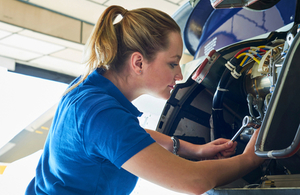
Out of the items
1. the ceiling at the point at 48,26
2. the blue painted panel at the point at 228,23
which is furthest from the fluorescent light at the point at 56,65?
the blue painted panel at the point at 228,23

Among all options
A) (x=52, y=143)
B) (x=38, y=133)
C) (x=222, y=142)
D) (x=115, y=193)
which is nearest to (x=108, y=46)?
(x=52, y=143)

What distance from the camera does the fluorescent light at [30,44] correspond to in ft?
15.9

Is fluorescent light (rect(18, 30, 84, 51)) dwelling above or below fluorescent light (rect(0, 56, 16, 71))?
above

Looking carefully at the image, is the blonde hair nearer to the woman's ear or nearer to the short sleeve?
the woman's ear

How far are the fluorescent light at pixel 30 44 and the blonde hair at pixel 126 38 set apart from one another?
14.7ft

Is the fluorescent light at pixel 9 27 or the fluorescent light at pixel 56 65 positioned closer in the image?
the fluorescent light at pixel 9 27

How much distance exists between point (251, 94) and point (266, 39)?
213 mm

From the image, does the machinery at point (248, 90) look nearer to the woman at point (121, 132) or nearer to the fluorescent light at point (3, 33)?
the woman at point (121, 132)

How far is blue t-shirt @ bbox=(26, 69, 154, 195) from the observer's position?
63cm

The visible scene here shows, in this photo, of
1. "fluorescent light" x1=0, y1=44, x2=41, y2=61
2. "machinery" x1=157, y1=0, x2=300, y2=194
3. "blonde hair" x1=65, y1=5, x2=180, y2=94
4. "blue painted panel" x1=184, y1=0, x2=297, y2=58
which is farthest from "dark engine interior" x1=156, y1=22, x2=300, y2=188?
"fluorescent light" x1=0, y1=44, x2=41, y2=61

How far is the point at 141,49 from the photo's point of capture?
851 millimetres

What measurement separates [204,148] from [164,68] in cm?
37

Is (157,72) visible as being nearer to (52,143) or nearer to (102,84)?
(102,84)

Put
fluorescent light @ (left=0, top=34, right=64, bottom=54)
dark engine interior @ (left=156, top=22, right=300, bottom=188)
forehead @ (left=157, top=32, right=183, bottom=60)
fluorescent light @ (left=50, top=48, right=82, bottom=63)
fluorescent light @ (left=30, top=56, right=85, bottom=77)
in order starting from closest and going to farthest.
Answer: dark engine interior @ (left=156, top=22, right=300, bottom=188), forehead @ (left=157, top=32, right=183, bottom=60), fluorescent light @ (left=0, top=34, right=64, bottom=54), fluorescent light @ (left=50, top=48, right=82, bottom=63), fluorescent light @ (left=30, top=56, right=85, bottom=77)
